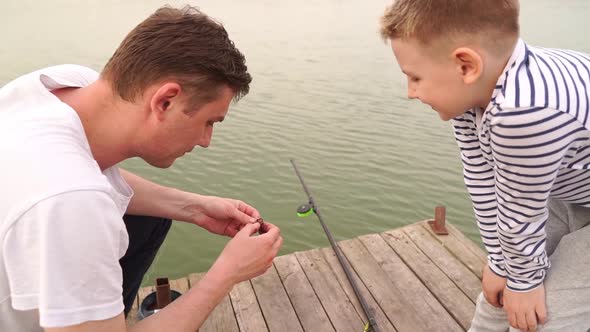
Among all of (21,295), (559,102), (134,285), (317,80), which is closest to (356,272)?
(134,285)

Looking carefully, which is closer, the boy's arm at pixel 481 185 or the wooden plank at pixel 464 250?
the boy's arm at pixel 481 185

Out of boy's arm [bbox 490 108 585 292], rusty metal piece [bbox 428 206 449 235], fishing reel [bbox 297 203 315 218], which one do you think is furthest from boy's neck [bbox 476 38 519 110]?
rusty metal piece [bbox 428 206 449 235]

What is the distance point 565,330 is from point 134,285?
1.78m

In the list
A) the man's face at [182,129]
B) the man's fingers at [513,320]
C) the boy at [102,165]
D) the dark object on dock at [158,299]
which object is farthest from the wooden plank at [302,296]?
the man's face at [182,129]

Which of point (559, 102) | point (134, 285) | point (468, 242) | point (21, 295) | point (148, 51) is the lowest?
point (468, 242)

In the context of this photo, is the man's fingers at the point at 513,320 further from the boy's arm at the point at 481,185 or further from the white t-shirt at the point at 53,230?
the white t-shirt at the point at 53,230

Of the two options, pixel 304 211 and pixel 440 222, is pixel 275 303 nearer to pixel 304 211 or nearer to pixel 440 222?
pixel 304 211

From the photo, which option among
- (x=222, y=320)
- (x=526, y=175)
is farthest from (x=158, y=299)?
(x=526, y=175)

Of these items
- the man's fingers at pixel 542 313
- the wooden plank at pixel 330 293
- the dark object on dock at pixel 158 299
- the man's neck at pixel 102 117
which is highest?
the man's neck at pixel 102 117

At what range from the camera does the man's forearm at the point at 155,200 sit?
7.13 feet

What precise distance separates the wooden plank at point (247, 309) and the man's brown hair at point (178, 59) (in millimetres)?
1432

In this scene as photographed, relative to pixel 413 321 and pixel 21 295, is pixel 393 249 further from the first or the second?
pixel 21 295

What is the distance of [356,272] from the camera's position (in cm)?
309

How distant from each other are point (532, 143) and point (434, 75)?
0.36 m
